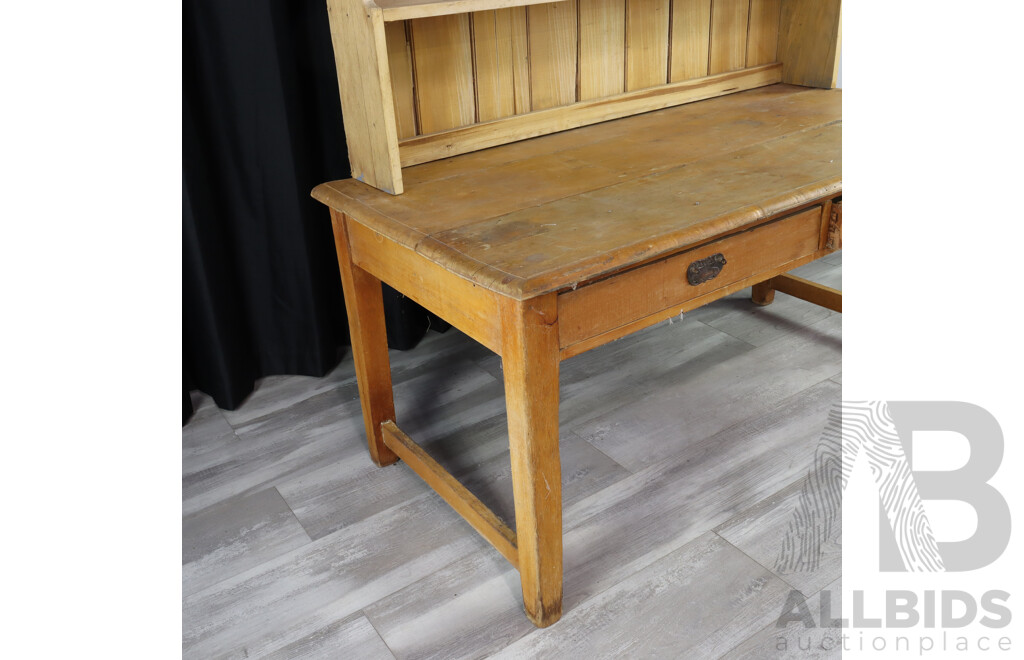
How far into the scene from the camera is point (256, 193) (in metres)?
2.12

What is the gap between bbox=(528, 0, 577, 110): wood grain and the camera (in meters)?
1.88

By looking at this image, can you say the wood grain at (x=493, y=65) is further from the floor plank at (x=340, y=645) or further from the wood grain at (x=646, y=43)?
the floor plank at (x=340, y=645)

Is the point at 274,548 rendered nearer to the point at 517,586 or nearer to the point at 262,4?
the point at 517,586

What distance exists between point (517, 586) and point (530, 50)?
1209 mm

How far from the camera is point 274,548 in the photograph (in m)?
1.73

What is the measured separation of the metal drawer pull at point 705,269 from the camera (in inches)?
55.1

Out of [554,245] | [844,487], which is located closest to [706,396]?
[844,487]

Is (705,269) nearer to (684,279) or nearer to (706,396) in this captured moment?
(684,279)

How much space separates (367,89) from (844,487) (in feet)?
4.41

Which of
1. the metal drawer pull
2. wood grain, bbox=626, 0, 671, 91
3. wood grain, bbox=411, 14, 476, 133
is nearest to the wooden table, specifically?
the metal drawer pull

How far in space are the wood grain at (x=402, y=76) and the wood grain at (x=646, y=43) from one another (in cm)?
63

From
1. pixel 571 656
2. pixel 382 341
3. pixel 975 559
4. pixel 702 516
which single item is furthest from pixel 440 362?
pixel 975 559

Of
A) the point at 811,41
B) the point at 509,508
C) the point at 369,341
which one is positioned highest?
the point at 811,41

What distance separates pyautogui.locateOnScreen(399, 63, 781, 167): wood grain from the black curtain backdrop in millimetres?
505
